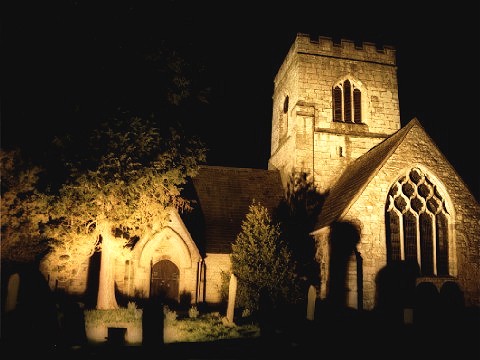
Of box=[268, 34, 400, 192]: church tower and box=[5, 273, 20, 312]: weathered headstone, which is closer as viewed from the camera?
box=[5, 273, 20, 312]: weathered headstone

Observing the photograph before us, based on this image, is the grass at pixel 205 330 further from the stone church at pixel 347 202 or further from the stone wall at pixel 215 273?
the stone wall at pixel 215 273

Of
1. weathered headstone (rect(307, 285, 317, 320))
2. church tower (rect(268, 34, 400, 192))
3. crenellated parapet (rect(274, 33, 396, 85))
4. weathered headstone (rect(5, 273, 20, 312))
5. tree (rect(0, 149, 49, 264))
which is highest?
crenellated parapet (rect(274, 33, 396, 85))

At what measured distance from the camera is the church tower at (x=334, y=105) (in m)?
21.2

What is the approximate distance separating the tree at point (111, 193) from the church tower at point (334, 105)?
337 inches

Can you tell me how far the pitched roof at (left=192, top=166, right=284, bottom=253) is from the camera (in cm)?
1962

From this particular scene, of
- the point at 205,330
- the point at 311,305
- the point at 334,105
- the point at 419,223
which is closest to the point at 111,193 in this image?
the point at 205,330

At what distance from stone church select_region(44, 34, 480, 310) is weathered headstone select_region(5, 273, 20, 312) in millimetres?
7245

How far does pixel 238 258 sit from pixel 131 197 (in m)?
4.62

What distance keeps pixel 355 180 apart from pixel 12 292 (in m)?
13.4

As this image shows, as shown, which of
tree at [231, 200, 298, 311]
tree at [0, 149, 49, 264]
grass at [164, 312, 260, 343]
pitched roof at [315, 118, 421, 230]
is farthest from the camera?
pitched roof at [315, 118, 421, 230]

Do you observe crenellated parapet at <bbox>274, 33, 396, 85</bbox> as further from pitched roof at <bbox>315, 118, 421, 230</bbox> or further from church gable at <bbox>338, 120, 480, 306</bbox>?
church gable at <bbox>338, 120, 480, 306</bbox>

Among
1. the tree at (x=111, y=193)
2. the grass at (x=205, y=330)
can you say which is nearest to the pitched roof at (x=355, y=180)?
the grass at (x=205, y=330)

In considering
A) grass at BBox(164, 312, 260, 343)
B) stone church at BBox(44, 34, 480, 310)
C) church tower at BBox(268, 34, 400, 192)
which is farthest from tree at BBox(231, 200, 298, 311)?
church tower at BBox(268, 34, 400, 192)

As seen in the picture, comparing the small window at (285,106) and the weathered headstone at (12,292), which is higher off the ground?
the small window at (285,106)
